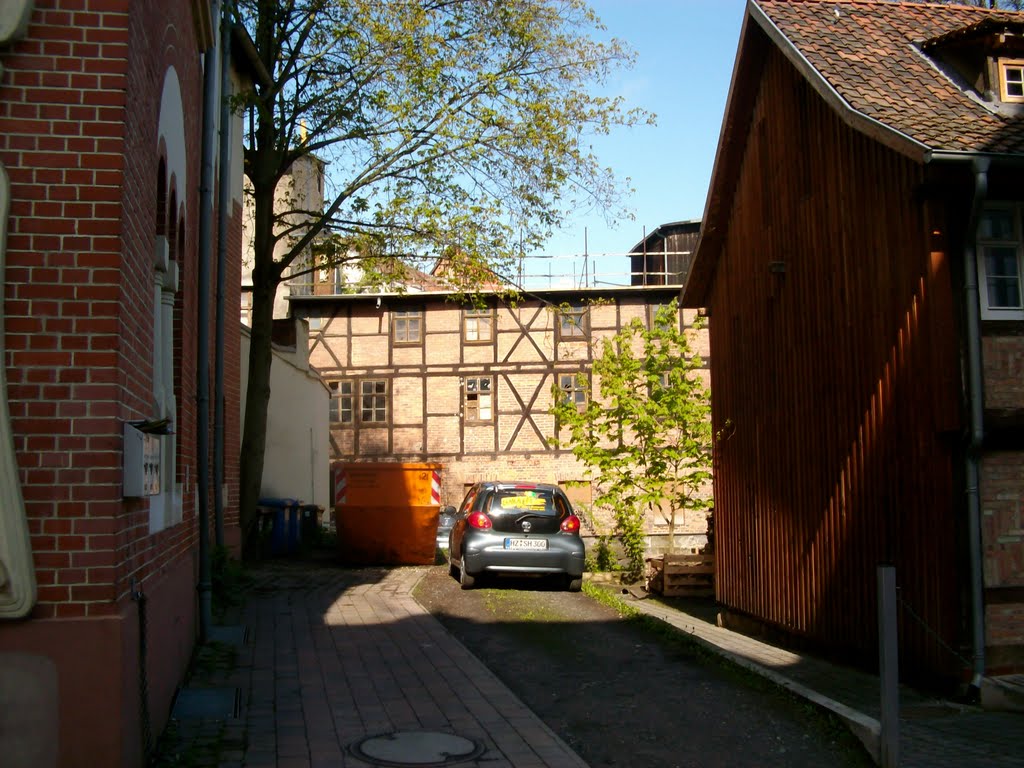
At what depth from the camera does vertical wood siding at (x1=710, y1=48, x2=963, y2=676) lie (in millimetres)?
8781

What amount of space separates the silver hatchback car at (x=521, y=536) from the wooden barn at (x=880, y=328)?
7.49ft

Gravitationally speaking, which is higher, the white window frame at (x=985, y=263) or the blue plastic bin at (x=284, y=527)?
the white window frame at (x=985, y=263)

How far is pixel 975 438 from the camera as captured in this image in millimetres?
8375

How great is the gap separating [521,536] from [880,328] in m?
6.23

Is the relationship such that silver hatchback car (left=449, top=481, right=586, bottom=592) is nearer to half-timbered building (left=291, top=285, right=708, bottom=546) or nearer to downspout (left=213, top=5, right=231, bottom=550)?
downspout (left=213, top=5, right=231, bottom=550)

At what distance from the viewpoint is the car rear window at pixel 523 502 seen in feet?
47.2

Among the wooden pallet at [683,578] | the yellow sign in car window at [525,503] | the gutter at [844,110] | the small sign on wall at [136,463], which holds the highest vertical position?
the gutter at [844,110]

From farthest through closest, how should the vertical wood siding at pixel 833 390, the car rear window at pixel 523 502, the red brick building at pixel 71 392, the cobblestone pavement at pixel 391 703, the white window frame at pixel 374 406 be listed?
the white window frame at pixel 374 406
the car rear window at pixel 523 502
the vertical wood siding at pixel 833 390
the cobblestone pavement at pixel 391 703
the red brick building at pixel 71 392

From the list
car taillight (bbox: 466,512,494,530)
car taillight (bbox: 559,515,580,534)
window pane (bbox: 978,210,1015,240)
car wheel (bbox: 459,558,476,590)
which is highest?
window pane (bbox: 978,210,1015,240)

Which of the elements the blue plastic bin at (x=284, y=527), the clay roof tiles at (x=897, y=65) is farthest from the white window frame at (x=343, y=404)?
the clay roof tiles at (x=897, y=65)

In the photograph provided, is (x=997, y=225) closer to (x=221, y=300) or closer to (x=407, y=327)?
(x=221, y=300)

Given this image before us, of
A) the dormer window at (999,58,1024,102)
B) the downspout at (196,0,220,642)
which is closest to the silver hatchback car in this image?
the downspout at (196,0,220,642)

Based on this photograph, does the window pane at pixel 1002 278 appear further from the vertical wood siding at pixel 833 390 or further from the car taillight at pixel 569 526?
the car taillight at pixel 569 526

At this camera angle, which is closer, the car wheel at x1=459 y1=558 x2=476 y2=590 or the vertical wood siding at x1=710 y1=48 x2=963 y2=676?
the vertical wood siding at x1=710 y1=48 x2=963 y2=676
